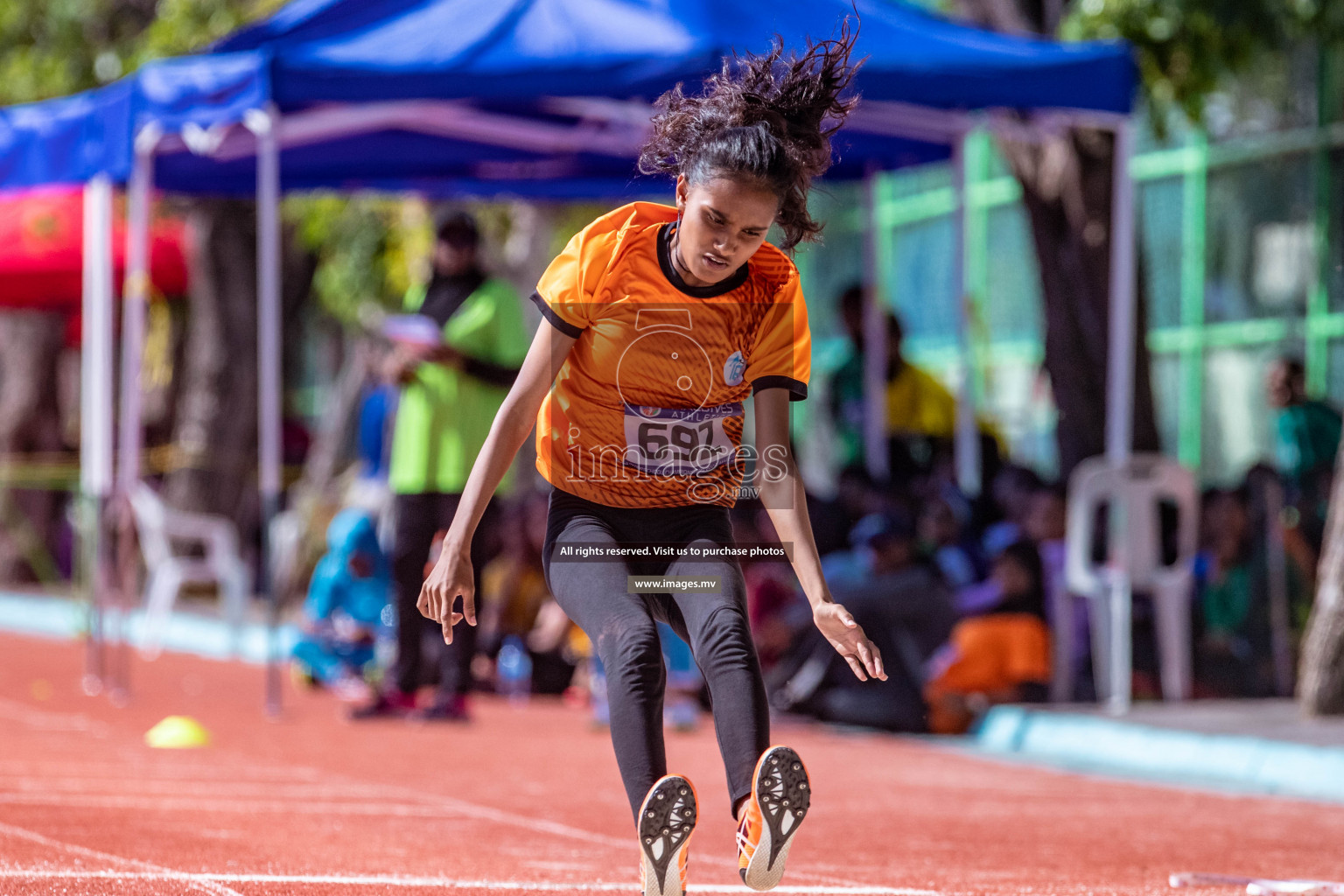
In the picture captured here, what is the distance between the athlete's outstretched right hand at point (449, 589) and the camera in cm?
410

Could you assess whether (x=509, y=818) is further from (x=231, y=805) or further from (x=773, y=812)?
(x=773, y=812)

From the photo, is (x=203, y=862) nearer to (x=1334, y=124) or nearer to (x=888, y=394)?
(x=888, y=394)

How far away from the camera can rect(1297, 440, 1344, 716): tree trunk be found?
8.49m

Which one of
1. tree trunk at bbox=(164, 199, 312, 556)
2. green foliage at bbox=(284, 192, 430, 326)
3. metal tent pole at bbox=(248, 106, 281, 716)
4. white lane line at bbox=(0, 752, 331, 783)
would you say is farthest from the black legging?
tree trunk at bbox=(164, 199, 312, 556)

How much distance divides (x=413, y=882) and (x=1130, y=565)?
5.13m

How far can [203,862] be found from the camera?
5.21 meters

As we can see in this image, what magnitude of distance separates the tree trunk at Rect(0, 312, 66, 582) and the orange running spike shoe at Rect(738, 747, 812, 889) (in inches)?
648

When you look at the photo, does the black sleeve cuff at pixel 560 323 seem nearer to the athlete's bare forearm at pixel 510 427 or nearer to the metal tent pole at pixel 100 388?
the athlete's bare forearm at pixel 510 427

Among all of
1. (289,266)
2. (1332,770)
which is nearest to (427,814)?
(1332,770)

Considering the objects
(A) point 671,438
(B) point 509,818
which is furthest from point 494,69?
(A) point 671,438

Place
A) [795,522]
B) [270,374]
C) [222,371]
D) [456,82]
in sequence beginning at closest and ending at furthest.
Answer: [795,522], [456,82], [270,374], [222,371]

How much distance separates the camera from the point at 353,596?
10.2 metres

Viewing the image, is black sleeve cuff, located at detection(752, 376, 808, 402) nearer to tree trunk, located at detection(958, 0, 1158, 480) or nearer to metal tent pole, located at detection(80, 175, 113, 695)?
metal tent pole, located at detection(80, 175, 113, 695)

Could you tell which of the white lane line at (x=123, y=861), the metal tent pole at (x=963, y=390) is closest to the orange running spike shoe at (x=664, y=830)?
the white lane line at (x=123, y=861)
